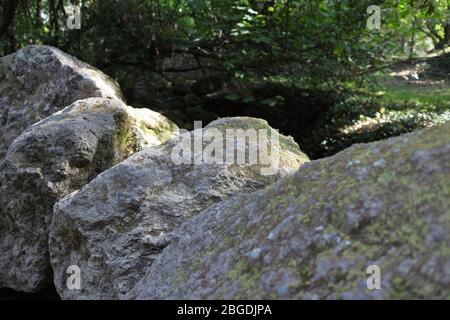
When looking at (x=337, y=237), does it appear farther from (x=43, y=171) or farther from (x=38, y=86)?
(x=38, y=86)

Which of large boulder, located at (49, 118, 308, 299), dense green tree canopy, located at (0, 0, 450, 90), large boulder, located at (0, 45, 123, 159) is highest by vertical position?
dense green tree canopy, located at (0, 0, 450, 90)

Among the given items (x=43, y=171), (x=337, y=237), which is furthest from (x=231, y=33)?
(x=337, y=237)

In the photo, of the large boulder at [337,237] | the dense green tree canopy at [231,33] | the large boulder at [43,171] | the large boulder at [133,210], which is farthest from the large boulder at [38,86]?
the large boulder at [337,237]

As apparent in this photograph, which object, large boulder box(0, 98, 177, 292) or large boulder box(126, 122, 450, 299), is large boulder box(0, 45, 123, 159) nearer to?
large boulder box(0, 98, 177, 292)

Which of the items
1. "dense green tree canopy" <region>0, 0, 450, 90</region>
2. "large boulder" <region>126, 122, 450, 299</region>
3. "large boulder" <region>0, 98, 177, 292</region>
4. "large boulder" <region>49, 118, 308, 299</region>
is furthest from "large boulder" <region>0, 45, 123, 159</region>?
"large boulder" <region>126, 122, 450, 299</region>

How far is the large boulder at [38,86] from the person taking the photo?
5366 mm

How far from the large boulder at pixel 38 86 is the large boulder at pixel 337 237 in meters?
3.25

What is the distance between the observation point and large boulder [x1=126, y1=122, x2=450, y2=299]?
6.03ft

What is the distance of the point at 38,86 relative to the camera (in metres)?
A: 5.61

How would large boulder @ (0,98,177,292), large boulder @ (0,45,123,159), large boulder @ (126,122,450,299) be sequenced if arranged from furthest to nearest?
large boulder @ (0,45,123,159) < large boulder @ (0,98,177,292) < large boulder @ (126,122,450,299)

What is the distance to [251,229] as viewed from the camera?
92.9 inches

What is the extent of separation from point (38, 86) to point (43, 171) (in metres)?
2.02

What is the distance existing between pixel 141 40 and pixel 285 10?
2.22 metres

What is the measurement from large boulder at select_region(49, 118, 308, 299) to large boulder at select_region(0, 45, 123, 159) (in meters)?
2.13
